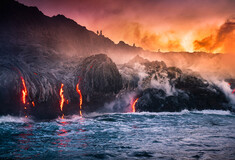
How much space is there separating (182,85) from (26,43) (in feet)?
96.5

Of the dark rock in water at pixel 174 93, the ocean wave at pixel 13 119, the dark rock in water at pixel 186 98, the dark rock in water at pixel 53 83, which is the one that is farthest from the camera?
the dark rock in water at pixel 174 93

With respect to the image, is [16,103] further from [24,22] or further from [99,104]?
[24,22]

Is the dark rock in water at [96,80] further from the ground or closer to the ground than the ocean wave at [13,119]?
further from the ground

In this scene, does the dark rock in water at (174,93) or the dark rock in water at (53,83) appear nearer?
Result: the dark rock in water at (53,83)

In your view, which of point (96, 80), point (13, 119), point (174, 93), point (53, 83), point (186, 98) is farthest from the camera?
point (186, 98)

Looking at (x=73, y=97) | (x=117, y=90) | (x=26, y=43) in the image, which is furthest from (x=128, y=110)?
(x=26, y=43)

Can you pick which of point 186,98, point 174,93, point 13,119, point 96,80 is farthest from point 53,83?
point 186,98

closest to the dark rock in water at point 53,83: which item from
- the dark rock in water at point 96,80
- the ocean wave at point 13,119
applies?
the dark rock in water at point 96,80

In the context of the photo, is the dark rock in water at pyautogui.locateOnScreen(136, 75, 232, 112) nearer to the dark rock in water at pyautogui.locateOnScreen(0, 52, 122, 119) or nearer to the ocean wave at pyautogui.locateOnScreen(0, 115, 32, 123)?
the dark rock in water at pyautogui.locateOnScreen(0, 52, 122, 119)

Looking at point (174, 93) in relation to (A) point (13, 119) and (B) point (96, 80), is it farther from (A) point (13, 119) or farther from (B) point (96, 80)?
(A) point (13, 119)

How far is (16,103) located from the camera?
1627 centimetres

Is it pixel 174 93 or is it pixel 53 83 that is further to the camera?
pixel 174 93

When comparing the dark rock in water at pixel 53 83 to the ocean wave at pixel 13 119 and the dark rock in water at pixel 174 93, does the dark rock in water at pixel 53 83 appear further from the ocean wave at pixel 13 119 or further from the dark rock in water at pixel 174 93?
the dark rock in water at pixel 174 93

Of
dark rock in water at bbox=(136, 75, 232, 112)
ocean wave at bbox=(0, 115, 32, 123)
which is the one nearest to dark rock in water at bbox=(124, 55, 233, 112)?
dark rock in water at bbox=(136, 75, 232, 112)
